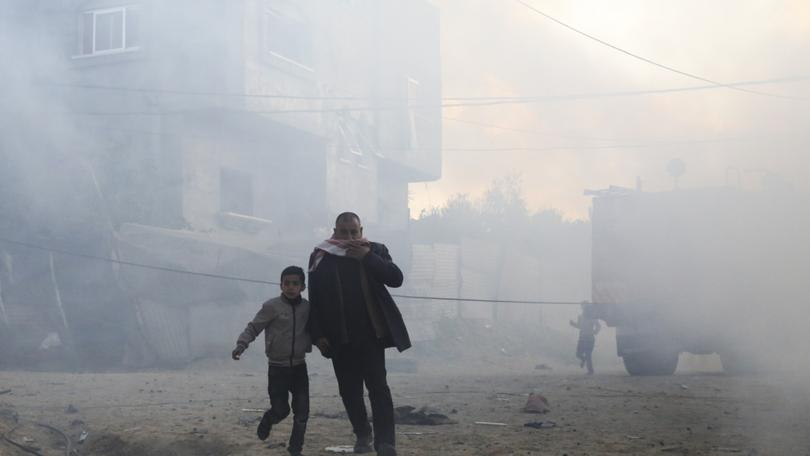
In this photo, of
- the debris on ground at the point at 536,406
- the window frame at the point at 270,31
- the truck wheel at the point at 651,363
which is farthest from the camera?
the window frame at the point at 270,31

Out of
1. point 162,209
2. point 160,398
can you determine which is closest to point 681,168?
→ point 160,398

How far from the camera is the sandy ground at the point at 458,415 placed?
5789mm

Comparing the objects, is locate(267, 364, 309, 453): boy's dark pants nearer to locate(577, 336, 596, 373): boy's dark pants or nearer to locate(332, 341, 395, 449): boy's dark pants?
locate(332, 341, 395, 449): boy's dark pants

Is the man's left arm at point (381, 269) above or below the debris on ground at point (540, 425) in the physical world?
above

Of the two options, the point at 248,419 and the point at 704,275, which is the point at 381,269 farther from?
the point at 704,275

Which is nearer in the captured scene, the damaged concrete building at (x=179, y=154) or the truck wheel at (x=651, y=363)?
the truck wheel at (x=651, y=363)

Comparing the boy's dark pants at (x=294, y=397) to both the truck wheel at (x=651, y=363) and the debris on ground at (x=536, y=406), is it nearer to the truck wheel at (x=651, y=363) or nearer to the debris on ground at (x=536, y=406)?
the debris on ground at (x=536, y=406)

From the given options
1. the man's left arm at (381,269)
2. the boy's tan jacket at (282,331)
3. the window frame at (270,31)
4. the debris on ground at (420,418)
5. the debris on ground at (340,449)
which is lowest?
the debris on ground at (420,418)

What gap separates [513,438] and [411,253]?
12916 millimetres

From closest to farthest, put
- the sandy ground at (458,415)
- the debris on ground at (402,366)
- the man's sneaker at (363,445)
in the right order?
the man's sneaker at (363,445), the sandy ground at (458,415), the debris on ground at (402,366)

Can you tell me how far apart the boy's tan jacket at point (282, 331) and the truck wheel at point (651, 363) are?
816cm

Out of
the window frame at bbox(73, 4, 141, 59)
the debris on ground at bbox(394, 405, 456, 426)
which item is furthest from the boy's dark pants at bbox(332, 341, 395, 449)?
the window frame at bbox(73, 4, 141, 59)

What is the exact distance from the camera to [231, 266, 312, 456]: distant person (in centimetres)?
525

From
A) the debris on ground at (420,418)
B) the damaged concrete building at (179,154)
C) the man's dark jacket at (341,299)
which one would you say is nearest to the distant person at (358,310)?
the man's dark jacket at (341,299)
